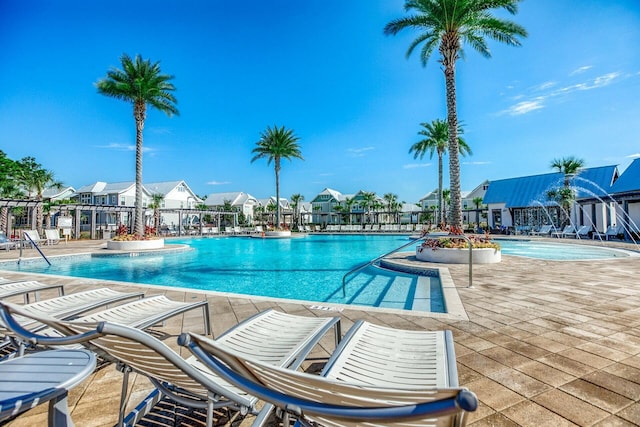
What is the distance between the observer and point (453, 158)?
10.6 meters

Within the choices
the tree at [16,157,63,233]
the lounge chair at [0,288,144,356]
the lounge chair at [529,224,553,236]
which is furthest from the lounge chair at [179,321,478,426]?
the tree at [16,157,63,233]

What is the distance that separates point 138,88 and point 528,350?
65.0ft

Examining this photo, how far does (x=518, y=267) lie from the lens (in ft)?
26.9

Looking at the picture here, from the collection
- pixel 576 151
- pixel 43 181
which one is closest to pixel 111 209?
pixel 43 181

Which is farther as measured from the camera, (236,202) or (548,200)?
(236,202)

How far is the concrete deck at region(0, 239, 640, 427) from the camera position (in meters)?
2.11

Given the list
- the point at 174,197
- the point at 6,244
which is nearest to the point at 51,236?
the point at 6,244

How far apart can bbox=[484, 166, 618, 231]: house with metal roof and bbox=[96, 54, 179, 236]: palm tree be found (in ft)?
93.1

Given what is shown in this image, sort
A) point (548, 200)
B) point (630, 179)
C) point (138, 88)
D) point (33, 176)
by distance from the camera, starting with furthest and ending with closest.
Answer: point (33, 176), point (548, 200), point (630, 179), point (138, 88)

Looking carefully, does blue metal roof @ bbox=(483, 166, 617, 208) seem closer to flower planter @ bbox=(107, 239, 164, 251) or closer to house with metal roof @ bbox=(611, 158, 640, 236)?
house with metal roof @ bbox=(611, 158, 640, 236)

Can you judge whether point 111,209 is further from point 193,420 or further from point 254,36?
point 193,420

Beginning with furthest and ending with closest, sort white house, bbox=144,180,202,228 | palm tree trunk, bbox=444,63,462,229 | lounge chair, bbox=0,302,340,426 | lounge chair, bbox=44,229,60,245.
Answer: white house, bbox=144,180,202,228 < lounge chair, bbox=44,229,60,245 < palm tree trunk, bbox=444,63,462,229 < lounge chair, bbox=0,302,340,426

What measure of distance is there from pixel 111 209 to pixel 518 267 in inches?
1196

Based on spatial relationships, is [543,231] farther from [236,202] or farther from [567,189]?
[236,202]
